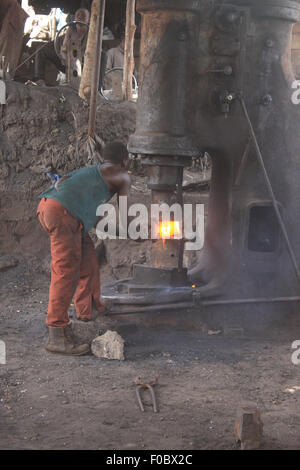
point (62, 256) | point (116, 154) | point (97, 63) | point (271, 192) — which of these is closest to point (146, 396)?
point (62, 256)

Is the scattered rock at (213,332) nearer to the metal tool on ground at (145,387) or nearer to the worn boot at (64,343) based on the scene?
the worn boot at (64,343)

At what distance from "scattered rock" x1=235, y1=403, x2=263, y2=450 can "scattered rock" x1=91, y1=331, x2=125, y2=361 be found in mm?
1775

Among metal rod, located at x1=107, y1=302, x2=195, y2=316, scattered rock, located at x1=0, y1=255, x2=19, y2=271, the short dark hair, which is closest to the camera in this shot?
the short dark hair

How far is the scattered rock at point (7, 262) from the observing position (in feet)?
26.0

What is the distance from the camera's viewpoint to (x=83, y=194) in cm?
550

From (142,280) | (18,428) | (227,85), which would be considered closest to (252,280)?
(142,280)

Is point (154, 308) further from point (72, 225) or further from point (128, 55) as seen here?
point (128, 55)

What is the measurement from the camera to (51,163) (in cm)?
830

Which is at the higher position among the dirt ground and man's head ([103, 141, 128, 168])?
man's head ([103, 141, 128, 168])

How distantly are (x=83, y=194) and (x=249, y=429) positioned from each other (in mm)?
2517

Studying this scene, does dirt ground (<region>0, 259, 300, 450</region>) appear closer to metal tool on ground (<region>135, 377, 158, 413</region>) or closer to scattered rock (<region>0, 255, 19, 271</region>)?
metal tool on ground (<region>135, 377, 158, 413</region>)

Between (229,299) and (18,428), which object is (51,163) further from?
(18,428)

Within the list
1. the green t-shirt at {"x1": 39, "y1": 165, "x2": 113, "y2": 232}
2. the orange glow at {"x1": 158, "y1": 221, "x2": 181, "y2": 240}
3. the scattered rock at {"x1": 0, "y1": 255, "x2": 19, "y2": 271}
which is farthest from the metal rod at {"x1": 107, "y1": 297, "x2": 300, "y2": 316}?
the scattered rock at {"x1": 0, "y1": 255, "x2": 19, "y2": 271}

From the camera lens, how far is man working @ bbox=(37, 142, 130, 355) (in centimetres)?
539
